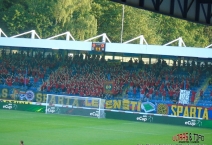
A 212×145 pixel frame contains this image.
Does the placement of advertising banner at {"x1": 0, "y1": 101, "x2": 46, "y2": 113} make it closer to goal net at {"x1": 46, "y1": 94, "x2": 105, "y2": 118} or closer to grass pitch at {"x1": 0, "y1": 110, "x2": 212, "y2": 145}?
goal net at {"x1": 46, "y1": 94, "x2": 105, "y2": 118}

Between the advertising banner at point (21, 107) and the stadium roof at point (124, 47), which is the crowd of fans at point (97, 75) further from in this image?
the advertising banner at point (21, 107)

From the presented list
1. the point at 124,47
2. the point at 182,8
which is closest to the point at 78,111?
the point at 124,47

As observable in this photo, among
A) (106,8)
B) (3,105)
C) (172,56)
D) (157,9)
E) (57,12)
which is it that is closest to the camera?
(157,9)

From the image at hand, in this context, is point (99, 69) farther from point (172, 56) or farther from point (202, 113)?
point (202, 113)

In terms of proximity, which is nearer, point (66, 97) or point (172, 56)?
point (66, 97)

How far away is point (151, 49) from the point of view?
4734 cm

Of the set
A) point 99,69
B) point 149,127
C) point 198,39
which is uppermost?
point 198,39

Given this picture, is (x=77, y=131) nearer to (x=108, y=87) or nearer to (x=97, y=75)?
(x=108, y=87)

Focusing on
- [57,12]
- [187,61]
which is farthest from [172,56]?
[57,12]

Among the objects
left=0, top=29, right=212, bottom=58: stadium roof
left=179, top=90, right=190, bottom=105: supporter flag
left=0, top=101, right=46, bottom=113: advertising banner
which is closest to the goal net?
left=0, top=101, right=46, bottom=113: advertising banner

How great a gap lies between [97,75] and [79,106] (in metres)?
7.54

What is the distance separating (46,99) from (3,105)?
3413mm

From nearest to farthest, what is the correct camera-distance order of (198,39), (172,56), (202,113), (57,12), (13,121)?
1. (13,121)
2. (202,113)
3. (172,56)
4. (57,12)
5. (198,39)

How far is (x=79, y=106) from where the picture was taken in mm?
44625
